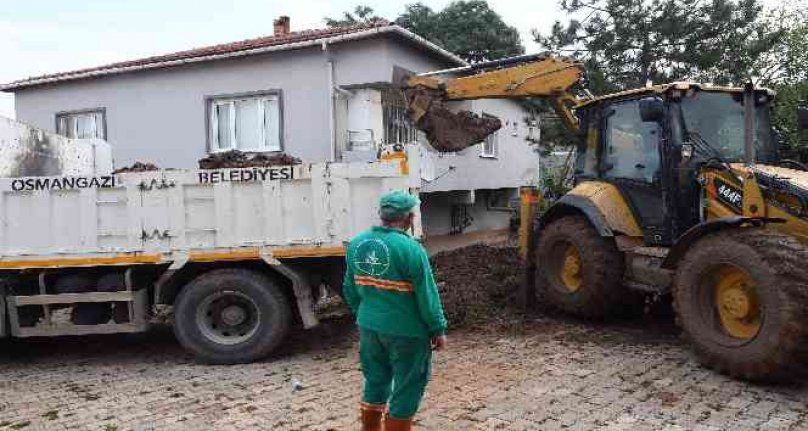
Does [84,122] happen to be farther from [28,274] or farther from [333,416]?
[333,416]

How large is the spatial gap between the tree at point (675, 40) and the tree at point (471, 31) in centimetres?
894

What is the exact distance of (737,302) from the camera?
5316 mm

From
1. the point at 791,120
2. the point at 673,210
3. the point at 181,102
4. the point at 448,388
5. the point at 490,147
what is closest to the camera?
the point at 448,388

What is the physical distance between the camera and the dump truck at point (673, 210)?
5086mm

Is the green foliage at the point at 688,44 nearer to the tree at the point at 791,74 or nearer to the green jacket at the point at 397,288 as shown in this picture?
the tree at the point at 791,74

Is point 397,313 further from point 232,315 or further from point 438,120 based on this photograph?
point 438,120

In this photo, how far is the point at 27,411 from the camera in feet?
16.9

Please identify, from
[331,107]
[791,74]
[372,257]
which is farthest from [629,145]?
[791,74]

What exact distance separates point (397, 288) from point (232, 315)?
3083 millimetres

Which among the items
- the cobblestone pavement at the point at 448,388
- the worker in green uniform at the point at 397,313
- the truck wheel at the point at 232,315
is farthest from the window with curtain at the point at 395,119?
the worker in green uniform at the point at 397,313

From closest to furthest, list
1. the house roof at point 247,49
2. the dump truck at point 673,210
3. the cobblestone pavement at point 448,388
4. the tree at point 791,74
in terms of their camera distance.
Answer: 1. the cobblestone pavement at point 448,388
2. the dump truck at point 673,210
3. the house roof at point 247,49
4. the tree at point 791,74

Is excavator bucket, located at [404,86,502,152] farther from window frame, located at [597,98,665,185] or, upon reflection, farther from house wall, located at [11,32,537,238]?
house wall, located at [11,32,537,238]

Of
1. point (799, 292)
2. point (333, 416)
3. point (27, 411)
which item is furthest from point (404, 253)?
point (27, 411)

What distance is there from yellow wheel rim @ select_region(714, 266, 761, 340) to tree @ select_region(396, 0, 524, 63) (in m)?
19.7
